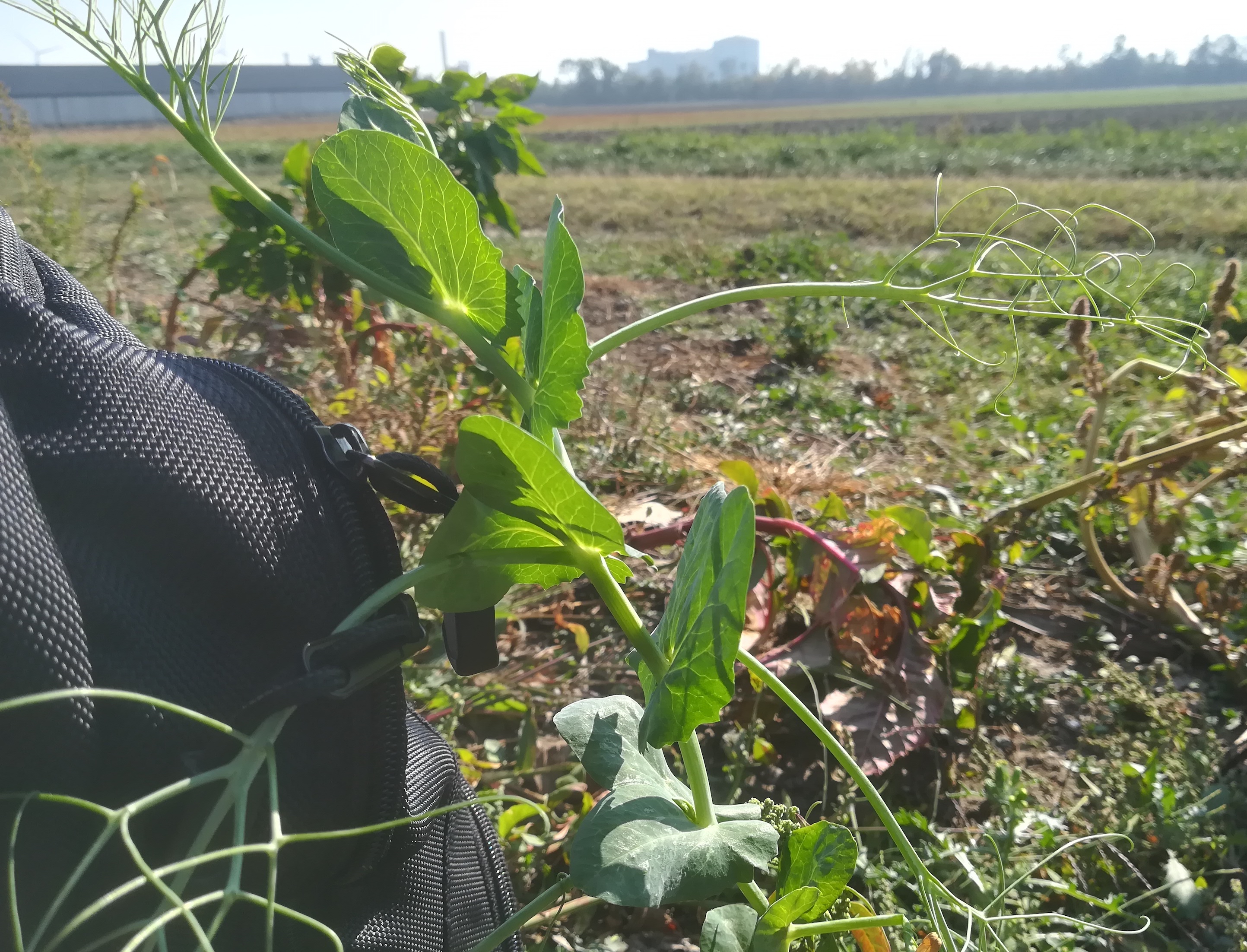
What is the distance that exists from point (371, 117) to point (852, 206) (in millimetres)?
8746

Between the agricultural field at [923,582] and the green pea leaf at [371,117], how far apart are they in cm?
41

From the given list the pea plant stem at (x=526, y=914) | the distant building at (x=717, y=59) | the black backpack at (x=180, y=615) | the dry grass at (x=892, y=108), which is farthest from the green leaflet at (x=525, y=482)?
the distant building at (x=717, y=59)

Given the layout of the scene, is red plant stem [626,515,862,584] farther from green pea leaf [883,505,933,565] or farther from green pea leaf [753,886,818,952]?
green pea leaf [753,886,818,952]

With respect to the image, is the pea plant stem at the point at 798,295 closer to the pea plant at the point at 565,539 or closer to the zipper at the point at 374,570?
the pea plant at the point at 565,539

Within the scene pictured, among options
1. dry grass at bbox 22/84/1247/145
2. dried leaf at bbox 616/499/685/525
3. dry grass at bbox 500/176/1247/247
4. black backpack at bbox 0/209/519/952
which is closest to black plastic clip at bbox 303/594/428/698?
black backpack at bbox 0/209/519/952

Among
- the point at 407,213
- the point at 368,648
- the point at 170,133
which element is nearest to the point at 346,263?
the point at 407,213

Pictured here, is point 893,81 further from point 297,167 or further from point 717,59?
point 297,167

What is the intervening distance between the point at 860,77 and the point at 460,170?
73.4 meters

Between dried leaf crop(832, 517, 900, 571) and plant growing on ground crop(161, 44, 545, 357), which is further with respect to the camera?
plant growing on ground crop(161, 44, 545, 357)

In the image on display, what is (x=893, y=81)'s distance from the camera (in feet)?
215

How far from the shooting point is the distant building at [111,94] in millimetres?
29016

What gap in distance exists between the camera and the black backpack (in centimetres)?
46

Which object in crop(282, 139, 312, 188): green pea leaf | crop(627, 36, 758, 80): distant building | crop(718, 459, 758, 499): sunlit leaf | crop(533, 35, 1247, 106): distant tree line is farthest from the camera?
crop(627, 36, 758, 80): distant building

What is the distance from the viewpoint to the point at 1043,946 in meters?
0.98
